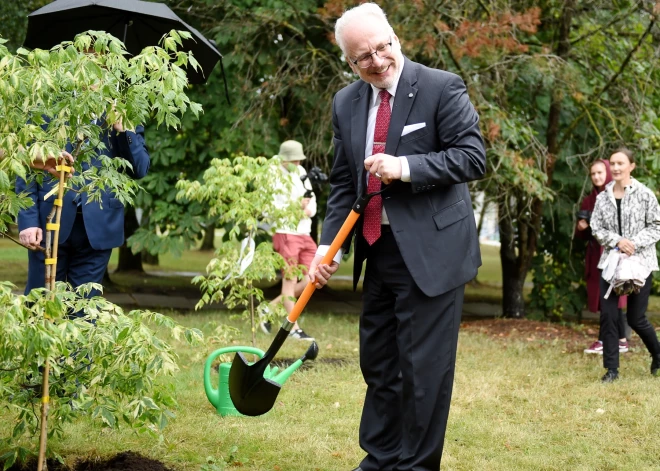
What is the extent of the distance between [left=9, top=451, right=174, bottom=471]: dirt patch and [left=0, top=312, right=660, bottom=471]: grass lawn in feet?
0.22

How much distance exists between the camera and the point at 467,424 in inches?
197

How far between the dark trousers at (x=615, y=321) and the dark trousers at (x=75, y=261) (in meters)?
3.77

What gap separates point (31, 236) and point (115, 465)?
48.2 inches

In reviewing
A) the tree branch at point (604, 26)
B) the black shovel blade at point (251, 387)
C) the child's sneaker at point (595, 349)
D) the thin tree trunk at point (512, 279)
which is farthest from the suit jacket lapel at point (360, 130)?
the thin tree trunk at point (512, 279)

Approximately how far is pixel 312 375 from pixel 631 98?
5326mm

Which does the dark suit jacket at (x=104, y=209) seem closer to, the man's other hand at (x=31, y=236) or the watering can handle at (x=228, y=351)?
the man's other hand at (x=31, y=236)

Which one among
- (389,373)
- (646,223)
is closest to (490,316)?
(646,223)

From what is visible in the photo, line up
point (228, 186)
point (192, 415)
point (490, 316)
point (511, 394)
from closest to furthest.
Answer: point (192, 415)
point (511, 394)
point (228, 186)
point (490, 316)

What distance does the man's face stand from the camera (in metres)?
3.42

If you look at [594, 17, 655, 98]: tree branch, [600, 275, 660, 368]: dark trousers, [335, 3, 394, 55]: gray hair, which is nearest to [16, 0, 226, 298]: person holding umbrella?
[335, 3, 394, 55]: gray hair

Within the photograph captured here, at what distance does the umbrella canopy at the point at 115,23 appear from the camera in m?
5.46

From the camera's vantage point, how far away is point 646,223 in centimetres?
657

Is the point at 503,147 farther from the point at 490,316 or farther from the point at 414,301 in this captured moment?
the point at 414,301

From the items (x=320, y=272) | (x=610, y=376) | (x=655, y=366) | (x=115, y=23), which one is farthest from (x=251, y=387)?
(x=655, y=366)
